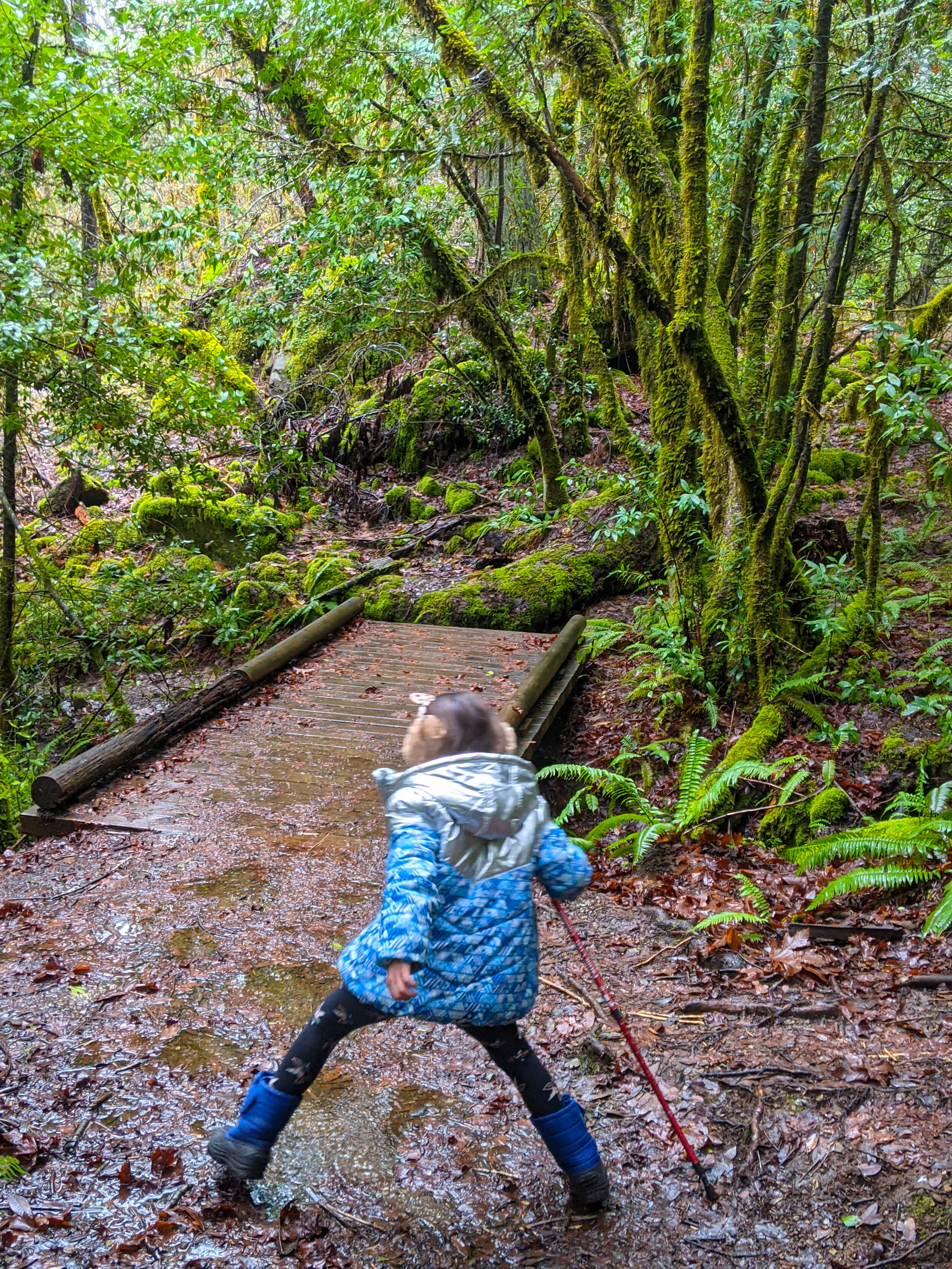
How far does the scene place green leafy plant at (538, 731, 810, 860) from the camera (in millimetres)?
5770

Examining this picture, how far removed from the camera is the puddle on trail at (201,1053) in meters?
3.41

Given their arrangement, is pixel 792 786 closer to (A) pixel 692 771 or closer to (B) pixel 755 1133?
(A) pixel 692 771

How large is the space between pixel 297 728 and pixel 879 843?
16.6 feet

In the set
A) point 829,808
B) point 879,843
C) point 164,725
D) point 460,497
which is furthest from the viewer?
point 460,497

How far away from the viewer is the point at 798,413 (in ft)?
20.2

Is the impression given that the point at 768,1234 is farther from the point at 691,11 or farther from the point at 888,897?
the point at 691,11

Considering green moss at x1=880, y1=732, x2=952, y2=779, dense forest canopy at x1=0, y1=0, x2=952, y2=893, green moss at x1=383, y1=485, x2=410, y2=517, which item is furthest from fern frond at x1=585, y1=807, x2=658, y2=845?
green moss at x1=383, y1=485, x2=410, y2=517

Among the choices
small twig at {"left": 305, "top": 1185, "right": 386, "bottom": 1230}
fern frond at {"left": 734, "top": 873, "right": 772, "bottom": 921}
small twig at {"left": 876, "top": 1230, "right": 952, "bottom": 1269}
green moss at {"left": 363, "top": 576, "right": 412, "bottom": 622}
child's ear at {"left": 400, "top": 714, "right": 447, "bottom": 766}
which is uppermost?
child's ear at {"left": 400, "top": 714, "right": 447, "bottom": 766}

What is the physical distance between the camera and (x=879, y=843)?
4.69 meters

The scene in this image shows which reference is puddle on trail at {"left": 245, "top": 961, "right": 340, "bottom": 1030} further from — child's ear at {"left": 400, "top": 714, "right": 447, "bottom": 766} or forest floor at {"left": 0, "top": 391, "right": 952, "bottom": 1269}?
child's ear at {"left": 400, "top": 714, "right": 447, "bottom": 766}

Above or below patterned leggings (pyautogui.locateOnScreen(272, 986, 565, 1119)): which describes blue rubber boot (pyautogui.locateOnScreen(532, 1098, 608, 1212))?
below

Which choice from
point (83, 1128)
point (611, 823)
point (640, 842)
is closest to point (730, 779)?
Result: point (640, 842)

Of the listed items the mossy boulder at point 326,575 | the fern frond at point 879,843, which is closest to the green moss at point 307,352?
the mossy boulder at point 326,575

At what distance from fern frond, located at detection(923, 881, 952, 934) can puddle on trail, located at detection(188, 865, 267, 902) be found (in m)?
3.57
